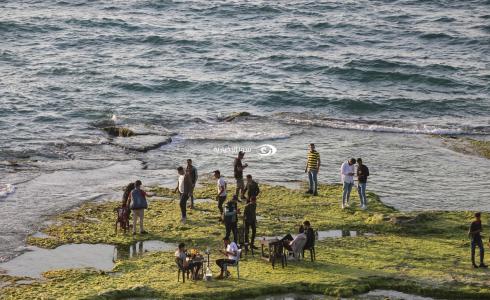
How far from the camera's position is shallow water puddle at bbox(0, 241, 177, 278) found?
22.5 metres

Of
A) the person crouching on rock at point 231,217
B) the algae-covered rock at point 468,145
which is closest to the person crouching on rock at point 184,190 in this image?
the person crouching on rock at point 231,217

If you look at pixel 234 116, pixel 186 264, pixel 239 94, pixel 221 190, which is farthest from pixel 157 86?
pixel 186 264

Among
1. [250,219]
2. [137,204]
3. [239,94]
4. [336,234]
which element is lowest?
[336,234]

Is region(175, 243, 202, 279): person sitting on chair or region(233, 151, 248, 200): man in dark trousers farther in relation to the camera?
region(233, 151, 248, 200): man in dark trousers

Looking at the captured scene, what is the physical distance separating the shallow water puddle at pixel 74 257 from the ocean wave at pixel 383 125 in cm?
2089

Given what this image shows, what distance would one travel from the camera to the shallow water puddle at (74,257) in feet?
74.0

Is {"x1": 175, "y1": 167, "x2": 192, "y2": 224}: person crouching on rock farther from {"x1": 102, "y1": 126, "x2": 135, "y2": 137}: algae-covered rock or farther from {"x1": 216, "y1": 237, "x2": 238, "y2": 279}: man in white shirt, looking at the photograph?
{"x1": 102, "y1": 126, "x2": 135, "y2": 137}: algae-covered rock


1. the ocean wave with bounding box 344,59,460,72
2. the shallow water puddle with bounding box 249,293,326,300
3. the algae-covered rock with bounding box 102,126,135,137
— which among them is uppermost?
the ocean wave with bounding box 344,59,460,72

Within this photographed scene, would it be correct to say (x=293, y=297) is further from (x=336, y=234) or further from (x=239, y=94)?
(x=239, y=94)

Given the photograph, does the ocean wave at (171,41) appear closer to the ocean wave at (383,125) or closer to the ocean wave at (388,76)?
the ocean wave at (388,76)

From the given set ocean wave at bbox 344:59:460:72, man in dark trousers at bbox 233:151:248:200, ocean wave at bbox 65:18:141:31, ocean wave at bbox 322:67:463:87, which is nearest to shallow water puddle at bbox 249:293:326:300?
man in dark trousers at bbox 233:151:248:200

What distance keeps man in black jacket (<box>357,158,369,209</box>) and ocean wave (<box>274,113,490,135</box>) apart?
15306 mm

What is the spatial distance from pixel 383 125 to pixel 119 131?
45.2 feet

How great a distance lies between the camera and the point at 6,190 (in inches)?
1196
